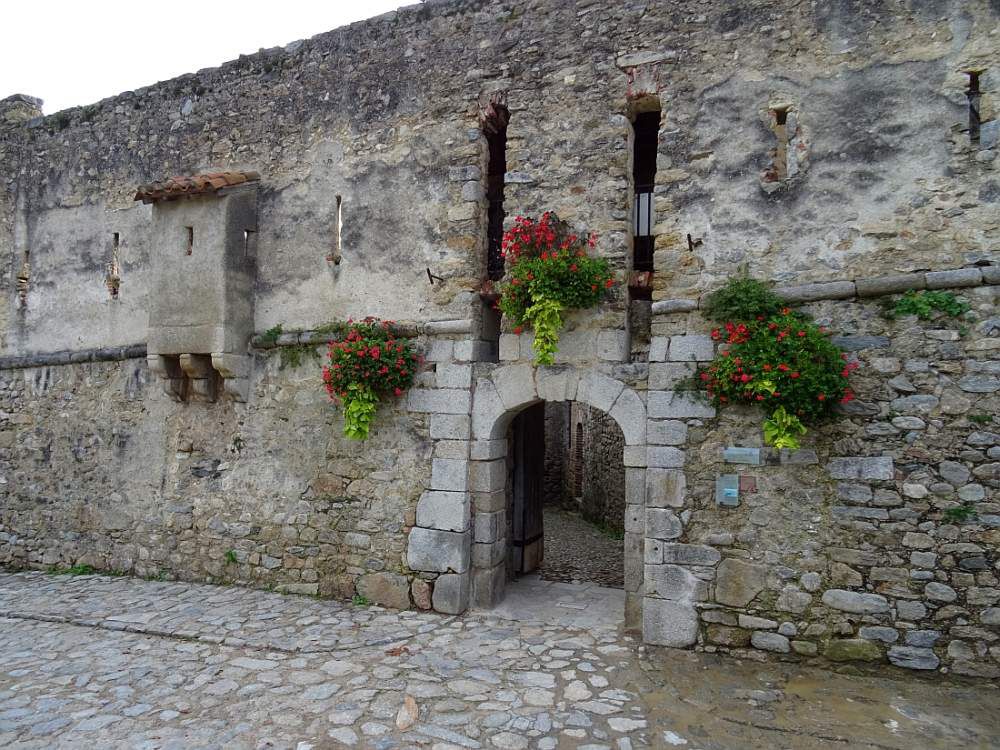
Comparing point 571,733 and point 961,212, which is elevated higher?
point 961,212

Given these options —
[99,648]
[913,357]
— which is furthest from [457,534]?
[913,357]

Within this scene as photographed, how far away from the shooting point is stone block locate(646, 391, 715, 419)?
5.13 metres

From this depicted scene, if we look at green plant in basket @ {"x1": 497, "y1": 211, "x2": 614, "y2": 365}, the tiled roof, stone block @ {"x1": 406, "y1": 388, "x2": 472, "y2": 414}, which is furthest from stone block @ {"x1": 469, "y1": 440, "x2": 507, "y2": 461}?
the tiled roof

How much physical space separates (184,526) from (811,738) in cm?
607

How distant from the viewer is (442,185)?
6258 mm

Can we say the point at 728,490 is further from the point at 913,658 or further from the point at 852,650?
the point at 913,658

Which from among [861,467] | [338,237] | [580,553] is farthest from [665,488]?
[338,237]

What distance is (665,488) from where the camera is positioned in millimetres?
5180

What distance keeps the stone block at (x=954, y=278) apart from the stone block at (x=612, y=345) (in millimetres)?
2146

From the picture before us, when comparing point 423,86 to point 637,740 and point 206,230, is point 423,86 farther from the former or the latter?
point 637,740

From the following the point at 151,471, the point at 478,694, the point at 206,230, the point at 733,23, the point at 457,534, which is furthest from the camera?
the point at 151,471

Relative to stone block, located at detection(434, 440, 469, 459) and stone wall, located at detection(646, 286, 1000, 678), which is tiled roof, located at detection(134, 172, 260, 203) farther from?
stone wall, located at detection(646, 286, 1000, 678)

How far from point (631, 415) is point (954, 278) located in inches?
93.7

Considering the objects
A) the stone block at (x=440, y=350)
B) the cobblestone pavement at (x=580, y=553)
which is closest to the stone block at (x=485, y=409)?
the stone block at (x=440, y=350)
